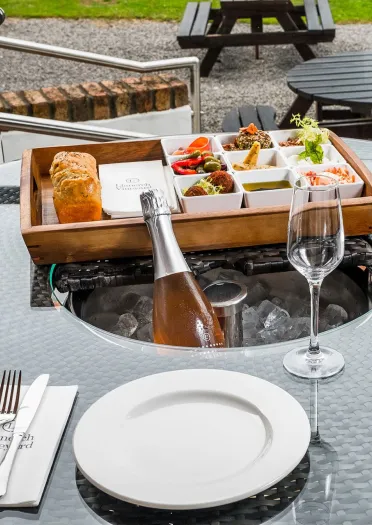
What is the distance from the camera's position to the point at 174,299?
4.33 feet

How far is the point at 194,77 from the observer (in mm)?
2850

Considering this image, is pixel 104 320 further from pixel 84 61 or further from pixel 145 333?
pixel 84 61

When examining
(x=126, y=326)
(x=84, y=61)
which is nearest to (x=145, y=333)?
(x=126, y=326)

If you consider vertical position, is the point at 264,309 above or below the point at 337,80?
above

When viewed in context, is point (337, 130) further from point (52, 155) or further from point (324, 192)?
point (324, 192)

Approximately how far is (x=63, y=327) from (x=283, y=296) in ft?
1.70

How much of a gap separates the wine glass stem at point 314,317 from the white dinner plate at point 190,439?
0.13m

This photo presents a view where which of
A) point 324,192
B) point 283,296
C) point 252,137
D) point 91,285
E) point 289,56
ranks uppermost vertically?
point 324,192

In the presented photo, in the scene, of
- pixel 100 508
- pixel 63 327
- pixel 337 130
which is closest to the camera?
pixel 100 508

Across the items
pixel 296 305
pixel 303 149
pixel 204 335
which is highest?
pixel 303 149

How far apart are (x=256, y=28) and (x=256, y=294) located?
16.8ft

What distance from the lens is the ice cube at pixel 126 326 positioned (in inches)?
57.2

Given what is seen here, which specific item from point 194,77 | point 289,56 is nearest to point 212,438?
point 194,77

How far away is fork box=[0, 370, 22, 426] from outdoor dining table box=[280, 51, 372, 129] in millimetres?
2800
